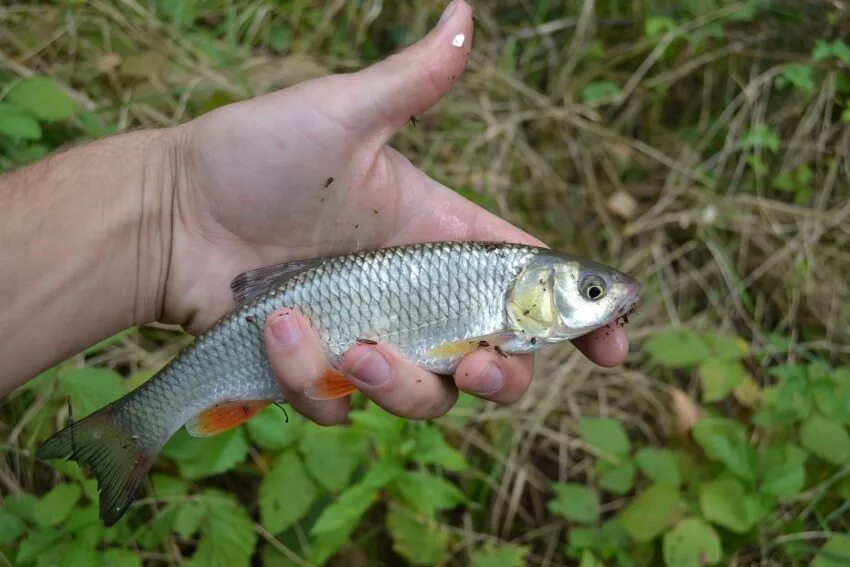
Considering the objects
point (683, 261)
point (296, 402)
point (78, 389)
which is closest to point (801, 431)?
point (683, 261)

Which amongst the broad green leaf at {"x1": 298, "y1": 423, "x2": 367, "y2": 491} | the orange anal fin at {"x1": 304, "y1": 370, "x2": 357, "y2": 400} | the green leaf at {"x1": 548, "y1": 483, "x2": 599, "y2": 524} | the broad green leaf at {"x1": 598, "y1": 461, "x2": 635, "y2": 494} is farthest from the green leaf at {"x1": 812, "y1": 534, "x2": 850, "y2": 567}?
the orange anal fin at {"x1": 304, "y1": 370, "x2": 357, "y2": 400}

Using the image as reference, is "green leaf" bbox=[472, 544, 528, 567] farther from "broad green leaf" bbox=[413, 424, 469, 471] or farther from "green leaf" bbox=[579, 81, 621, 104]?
A: "green leaf" bbox=[579, 81, 621, 104]

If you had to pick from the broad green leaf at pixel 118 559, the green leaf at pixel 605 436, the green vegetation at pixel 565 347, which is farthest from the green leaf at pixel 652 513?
the broad green leaf at pixel 118 559

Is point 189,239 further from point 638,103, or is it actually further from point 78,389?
point 638,103

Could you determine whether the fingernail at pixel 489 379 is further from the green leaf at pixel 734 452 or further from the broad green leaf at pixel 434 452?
the green leaf at pixel 734 452

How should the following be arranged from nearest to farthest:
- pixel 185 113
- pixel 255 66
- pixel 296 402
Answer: pixel 296 402, pixel 185 113, pixel 255 66

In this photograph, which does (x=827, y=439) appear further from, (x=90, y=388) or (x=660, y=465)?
(x=90, y=388)
